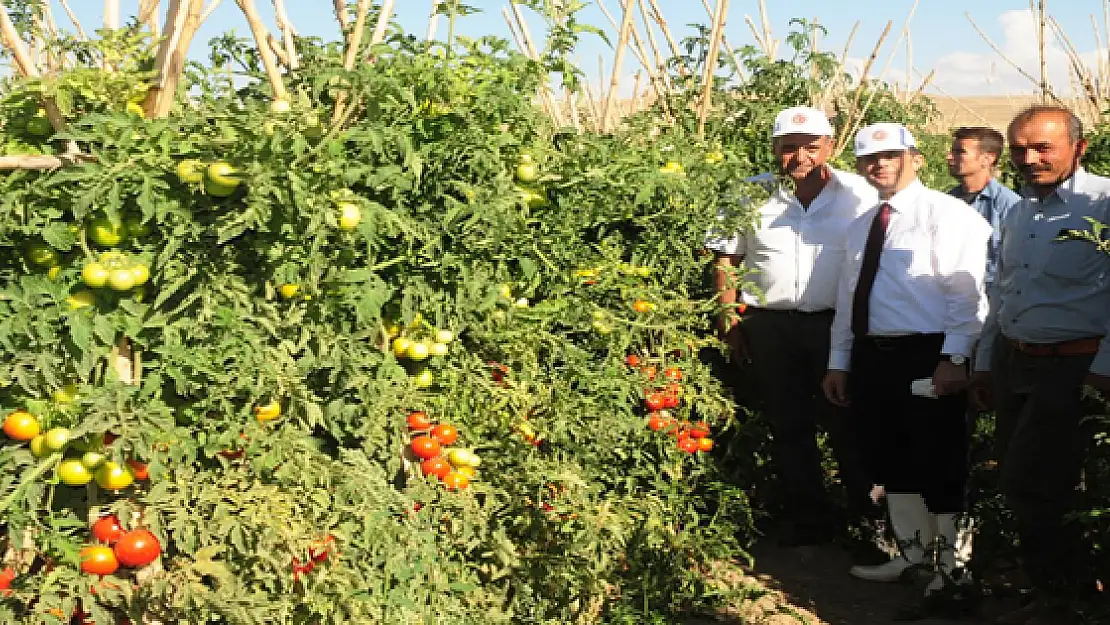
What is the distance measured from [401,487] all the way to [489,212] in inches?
35.5

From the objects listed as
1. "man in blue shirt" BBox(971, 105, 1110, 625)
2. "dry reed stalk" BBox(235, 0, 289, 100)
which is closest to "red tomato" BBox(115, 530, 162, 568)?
"dry reed stalk" BBox(235, 0, 289, 100)

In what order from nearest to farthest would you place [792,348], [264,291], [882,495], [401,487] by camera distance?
1. [264,291]
2. [401,487]
3. [792,348]
4. [882,495]

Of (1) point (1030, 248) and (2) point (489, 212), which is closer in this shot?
(2) point (489, 212)

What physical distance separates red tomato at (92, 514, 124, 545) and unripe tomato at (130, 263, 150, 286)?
1.89ft

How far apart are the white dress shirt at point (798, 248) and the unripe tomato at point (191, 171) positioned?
8.17 feet

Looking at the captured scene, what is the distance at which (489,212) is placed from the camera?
9.48ft

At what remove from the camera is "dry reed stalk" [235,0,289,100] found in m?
2.65

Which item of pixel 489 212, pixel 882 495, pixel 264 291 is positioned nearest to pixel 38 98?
pixel 264 291

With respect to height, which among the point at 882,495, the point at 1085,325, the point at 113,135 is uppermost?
the point at 113,135

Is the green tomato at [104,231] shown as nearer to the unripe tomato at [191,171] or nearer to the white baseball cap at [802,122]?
the unripe tomato at [191,171]

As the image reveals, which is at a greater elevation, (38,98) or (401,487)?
(38,98)

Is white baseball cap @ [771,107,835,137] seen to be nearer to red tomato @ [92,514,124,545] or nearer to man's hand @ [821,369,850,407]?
man's hand @ [821,369,850,407]

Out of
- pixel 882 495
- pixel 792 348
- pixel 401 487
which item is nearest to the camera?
pixel 401 487

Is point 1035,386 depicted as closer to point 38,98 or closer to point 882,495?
point 882,495
